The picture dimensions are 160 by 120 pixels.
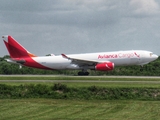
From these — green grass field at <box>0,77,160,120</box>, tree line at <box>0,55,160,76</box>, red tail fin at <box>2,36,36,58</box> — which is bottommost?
green grass field at <box>0,77,160,120</box>

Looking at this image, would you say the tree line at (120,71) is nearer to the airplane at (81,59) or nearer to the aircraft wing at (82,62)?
the airplane at (81,59)

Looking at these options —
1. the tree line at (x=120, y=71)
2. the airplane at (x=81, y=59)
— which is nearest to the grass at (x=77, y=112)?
the airplane at (x=81, y=59)

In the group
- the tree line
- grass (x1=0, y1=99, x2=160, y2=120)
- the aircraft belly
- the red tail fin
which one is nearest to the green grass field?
grass (x1=0, y1=99, x2=160, y2=120)

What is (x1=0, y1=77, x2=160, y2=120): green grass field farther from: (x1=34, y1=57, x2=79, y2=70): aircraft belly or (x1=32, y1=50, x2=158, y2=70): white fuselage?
(x1=34, y1=57, x2=79, y2=70): aircraft belly

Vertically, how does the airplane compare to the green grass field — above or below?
above

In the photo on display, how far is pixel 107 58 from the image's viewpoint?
52.2m

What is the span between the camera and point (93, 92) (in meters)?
30.4

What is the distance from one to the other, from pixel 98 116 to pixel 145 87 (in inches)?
455

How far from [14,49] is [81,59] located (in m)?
10.0

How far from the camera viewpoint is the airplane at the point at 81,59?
5188 centimetres

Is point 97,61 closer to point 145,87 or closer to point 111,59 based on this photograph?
point 111,59

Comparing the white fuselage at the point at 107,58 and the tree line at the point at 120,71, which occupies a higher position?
the white fuselage at the point at 107,58

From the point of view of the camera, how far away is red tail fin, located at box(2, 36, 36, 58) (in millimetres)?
55656

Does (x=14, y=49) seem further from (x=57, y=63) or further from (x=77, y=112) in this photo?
(x=77, y=112)
